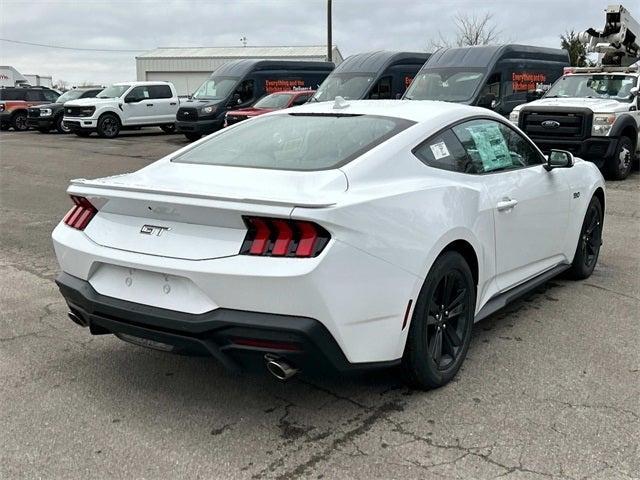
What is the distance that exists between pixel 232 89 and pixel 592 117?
12022mm

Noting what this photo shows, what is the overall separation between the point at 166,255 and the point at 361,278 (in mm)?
899

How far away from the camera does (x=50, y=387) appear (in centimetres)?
367

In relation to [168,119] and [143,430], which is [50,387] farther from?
[168,119]

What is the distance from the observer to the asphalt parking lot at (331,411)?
2895mm

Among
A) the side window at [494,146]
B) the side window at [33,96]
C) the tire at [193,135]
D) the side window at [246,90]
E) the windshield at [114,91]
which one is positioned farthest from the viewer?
the side window at [33,96]

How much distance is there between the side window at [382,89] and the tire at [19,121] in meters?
17.7

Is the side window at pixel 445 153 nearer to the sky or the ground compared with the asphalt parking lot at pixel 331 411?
nearer to the sky

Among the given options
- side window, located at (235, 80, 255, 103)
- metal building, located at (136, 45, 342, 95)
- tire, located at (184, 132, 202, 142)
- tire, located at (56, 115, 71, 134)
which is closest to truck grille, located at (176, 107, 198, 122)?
tire, located at (184, 132, 202, 142)

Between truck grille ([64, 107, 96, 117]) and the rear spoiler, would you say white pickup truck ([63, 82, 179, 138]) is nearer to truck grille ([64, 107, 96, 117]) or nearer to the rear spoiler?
truck grille ([64, 107, 96, 117])

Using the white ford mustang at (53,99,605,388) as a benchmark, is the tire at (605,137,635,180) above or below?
below

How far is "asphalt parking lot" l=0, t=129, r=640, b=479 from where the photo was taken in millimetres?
2895

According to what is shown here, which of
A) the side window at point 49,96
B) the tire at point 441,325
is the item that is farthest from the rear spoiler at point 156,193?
the side window at point 49,96

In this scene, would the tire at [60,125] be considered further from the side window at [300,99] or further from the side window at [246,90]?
the side window at [300,99]

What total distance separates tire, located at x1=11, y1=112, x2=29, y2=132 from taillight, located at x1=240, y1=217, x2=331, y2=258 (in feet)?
93.4
